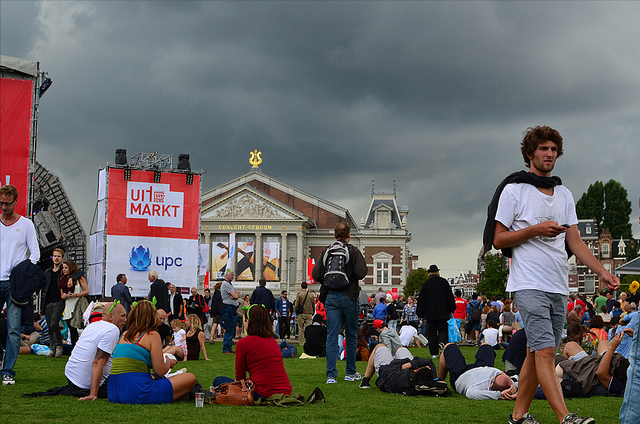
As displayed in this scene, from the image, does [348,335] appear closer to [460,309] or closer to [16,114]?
[460,309]

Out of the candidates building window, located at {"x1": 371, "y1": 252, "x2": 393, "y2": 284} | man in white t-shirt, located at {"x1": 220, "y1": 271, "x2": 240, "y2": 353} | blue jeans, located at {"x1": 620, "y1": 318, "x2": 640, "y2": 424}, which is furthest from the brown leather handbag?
building window, located at {"x1": 371, "y1": 252, "x2": 393, "y2": 284}

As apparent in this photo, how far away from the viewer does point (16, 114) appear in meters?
19.9

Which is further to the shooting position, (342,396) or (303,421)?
(342,396)

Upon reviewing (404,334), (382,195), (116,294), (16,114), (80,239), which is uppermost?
(382,195)

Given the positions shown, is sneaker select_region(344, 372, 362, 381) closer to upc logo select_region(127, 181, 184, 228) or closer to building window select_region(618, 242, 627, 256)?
upc logo select_region(127, 181, 184, 228)

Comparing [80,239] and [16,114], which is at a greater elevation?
[16,114]

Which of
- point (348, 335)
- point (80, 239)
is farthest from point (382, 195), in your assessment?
point (348, 335)

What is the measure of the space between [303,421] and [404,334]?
12132 mm

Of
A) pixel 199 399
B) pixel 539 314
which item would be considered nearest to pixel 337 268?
pixel 199 399

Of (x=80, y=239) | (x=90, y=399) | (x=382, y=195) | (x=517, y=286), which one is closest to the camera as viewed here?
(x=517, y=286)

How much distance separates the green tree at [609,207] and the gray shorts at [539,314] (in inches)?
2850

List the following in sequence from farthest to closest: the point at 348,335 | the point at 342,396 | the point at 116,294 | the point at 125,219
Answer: the point at 125,219, the point at 116,294, the point at 348,335, the point at 342,396

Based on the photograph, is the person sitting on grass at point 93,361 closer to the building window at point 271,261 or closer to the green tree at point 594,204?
the building window at point 271,261

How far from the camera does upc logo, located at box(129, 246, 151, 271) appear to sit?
29094 millimetres
